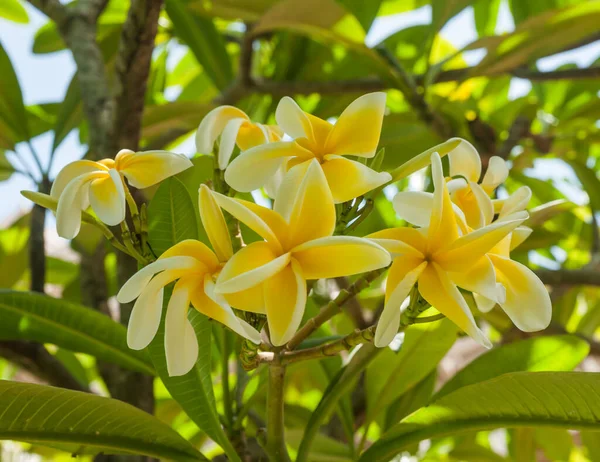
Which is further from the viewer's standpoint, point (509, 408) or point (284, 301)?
point (509, 408)

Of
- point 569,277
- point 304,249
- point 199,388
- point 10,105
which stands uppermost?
point 10,105

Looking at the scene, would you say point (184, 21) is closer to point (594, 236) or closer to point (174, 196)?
point (174, 196)

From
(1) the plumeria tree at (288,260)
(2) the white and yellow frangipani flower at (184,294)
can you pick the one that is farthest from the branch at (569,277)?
(2) the white and yellow frangipani flower at (184,294)

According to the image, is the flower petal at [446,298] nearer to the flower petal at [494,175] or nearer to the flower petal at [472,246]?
the flower petal at [472,246]

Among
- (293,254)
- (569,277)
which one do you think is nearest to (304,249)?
(293,254)

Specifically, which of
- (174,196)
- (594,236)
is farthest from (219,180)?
(594,236)

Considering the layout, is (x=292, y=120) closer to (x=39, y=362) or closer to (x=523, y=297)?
(x=523, y=297)

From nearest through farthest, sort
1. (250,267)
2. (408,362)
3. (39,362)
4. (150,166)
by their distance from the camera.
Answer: (250,267) → (150,166) → (408,362) → (39,362)

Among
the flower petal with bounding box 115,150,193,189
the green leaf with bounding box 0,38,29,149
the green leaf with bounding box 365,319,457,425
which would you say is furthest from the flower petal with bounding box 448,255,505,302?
the green leaf with bounding box 0,38,29,149
